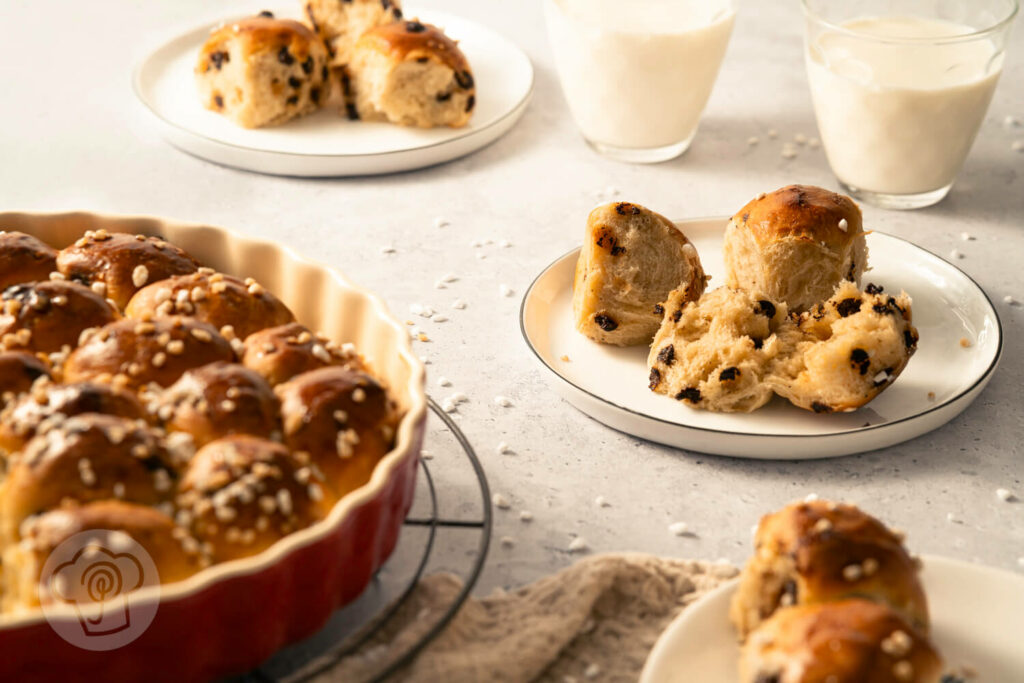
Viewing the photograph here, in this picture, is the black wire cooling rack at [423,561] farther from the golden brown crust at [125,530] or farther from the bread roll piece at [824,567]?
the bread roll piece at [824,567]

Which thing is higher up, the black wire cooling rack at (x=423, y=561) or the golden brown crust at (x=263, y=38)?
the golden brown crust at (x=263, y=38)

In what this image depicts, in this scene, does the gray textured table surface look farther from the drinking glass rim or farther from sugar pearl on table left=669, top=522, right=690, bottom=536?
the drinking glass rim

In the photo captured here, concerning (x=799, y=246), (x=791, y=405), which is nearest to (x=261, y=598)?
(x=791, y=405)

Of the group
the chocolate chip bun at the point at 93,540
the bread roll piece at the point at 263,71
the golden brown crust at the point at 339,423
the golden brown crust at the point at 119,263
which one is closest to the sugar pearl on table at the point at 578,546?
the golden brown crust at the point at 339,423

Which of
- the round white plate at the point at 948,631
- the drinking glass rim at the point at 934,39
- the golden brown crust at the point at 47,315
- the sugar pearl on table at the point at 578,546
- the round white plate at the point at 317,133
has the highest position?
the golden brown crust at the point at 47,315

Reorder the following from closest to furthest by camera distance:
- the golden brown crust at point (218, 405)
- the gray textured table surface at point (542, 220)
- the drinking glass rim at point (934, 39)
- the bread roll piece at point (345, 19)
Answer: the golden brown crust at point (218, 405) → the gray textured table surface at point (542, 220) → the drinking glass rim at point (934, 39) → the bread roll piece at point (345, 19)

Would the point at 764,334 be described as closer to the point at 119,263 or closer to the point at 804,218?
the point at 804,218

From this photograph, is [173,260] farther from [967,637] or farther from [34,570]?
[967,637]
